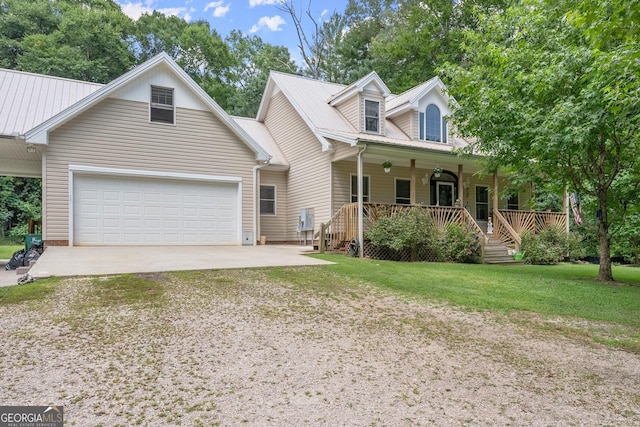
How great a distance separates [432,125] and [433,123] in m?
Result: 0.11

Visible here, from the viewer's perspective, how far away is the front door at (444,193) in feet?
59.3

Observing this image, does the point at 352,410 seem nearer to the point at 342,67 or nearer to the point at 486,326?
the point at 486,326

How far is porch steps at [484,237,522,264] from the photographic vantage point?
1347 centimetres

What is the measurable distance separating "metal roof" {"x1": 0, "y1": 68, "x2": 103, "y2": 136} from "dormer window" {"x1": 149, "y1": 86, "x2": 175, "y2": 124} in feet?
10.4

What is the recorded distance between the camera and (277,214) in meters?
17.4

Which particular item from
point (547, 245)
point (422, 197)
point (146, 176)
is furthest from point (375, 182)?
point (146, 176)

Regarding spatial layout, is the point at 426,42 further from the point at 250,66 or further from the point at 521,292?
the point at 521,292

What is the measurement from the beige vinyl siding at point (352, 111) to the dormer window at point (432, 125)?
2782 millimetres

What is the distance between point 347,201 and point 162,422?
1272cm

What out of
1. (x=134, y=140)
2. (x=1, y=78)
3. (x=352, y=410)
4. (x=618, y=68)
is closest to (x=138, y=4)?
(x=1, y=78)

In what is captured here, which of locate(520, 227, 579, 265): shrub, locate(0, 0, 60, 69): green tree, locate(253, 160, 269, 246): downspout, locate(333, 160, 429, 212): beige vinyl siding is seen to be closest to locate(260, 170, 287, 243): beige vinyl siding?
locate(253, 160, 269, 246): downspout

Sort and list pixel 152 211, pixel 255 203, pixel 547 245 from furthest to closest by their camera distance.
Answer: pixel 255 203 → pixel 547 245 → pixel 152 211

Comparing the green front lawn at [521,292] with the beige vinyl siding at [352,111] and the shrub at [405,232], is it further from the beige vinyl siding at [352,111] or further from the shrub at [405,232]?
the beige vinyl siding at [352,111]

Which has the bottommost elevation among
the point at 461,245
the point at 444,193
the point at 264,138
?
the point at 461,245
